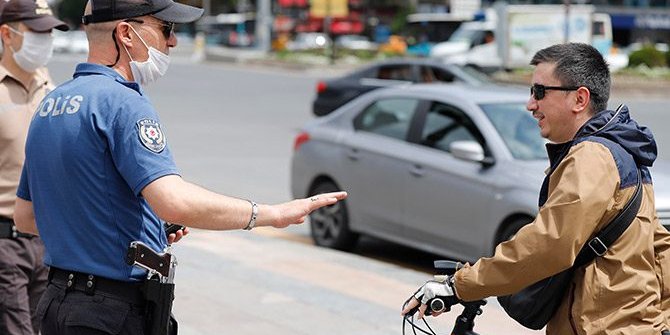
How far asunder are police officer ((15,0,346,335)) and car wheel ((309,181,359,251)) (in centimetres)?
650

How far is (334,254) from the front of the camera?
9953mm

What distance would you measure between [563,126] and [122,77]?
131cm

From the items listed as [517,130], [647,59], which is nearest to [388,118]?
[517,130]

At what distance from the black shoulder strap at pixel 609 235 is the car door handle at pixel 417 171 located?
5.85 meters

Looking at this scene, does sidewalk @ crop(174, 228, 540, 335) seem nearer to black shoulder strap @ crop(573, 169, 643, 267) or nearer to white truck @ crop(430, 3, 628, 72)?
black shoulder strap @ crop(573, 169, 643, 267)

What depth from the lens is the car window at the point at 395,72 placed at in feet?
71.7

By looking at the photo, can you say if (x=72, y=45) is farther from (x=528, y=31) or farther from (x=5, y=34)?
(x=5, y=34)

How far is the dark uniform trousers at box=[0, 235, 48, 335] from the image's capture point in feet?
16.7

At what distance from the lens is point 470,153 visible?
8.87 meters

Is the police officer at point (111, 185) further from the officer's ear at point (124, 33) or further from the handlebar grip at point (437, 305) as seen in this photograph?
the handlebar grip at point (437, 305)

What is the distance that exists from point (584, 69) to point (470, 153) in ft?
17.6

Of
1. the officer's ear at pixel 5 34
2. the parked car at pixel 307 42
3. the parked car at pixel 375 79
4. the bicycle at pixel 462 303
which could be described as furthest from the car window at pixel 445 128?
the parked car at pixel 307 42

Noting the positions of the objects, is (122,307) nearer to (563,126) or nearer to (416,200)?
(563,126)

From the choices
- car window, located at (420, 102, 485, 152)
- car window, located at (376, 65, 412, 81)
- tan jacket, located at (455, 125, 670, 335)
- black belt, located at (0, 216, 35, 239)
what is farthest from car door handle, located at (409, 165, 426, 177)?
car window, located at (376, 65, 412, 81)
